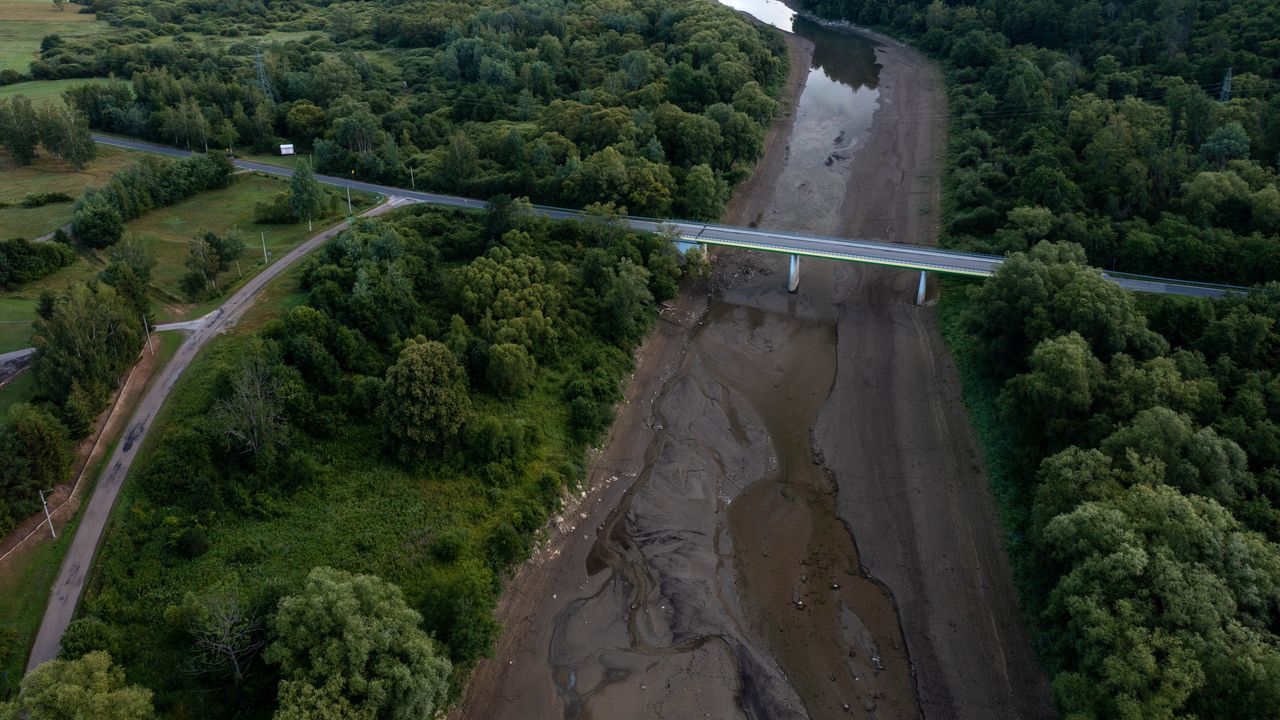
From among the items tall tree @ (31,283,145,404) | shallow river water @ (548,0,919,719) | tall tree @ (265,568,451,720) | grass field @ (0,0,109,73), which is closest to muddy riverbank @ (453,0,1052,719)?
shallow river water @ (548,0,919,719)

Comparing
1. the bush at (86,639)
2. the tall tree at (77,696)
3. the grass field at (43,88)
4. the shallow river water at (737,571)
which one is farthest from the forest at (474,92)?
the tall tree at (77,696)

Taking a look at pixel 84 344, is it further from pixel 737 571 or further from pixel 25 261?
pixel 737 571

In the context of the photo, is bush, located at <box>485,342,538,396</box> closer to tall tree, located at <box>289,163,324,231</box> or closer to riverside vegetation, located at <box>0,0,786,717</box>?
riverside vegetation, located at <box>0,0,786,717</box>

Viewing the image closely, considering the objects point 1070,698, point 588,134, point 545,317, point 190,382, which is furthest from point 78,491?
point 588,134

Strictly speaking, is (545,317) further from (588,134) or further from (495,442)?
(588,134)

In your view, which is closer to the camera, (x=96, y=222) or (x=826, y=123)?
(x=96, y=222)

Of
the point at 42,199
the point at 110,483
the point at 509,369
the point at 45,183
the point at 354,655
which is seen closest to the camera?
the point at 354,655

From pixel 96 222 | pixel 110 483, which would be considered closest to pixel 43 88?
pixel 96 222

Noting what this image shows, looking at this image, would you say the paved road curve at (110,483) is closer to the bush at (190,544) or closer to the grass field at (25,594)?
the grass field at (25,594)
